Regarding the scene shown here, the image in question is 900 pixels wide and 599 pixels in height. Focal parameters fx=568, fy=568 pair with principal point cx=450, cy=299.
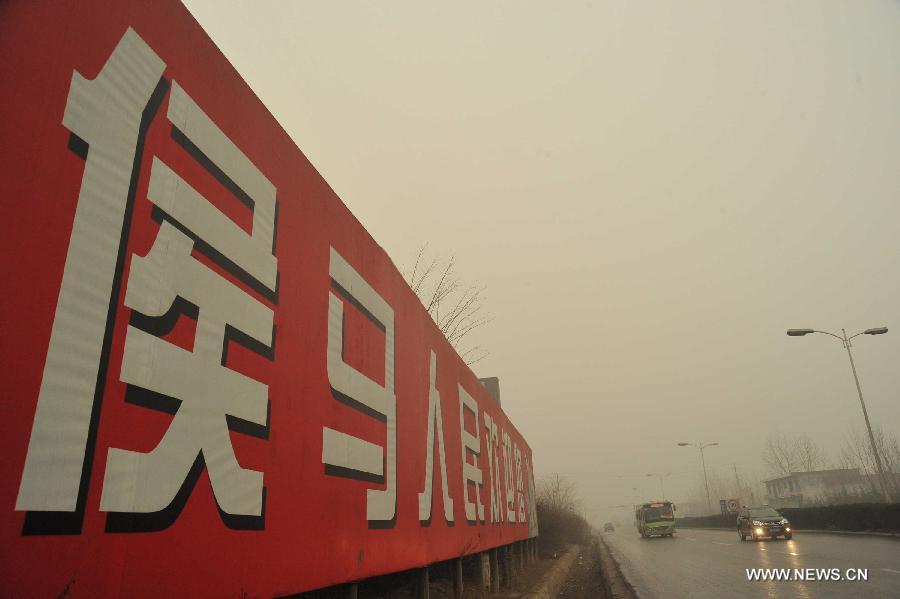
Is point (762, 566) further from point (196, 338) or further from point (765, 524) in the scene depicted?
point (196, 338)

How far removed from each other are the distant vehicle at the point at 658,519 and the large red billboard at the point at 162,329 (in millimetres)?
36022

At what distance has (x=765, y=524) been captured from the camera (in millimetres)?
20906

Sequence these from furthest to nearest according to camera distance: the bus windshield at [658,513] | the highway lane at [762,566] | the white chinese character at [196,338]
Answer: the bus windshield at [658,513] < the highway lane at [762,566] < the white chinese character at [196,338]

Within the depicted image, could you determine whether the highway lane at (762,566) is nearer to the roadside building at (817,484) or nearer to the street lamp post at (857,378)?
the street lamp post at (857,378)

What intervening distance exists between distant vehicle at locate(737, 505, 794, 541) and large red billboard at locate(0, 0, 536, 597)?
21.8 m

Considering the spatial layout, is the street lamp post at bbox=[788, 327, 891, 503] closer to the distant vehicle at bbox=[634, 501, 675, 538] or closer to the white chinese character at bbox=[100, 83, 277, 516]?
the distant vehicle at bbox=[634, 501, 675, 538]

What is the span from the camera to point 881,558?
11.8 meters

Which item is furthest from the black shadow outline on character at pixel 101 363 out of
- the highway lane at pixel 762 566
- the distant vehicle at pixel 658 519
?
the distant vehicle at pixel 658 519

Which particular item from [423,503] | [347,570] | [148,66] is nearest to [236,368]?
[148,66]

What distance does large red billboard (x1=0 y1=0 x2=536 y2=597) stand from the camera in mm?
1568

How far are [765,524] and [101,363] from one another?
959 inches

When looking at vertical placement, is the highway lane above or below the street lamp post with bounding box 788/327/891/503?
below

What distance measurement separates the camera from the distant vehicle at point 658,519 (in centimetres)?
3481

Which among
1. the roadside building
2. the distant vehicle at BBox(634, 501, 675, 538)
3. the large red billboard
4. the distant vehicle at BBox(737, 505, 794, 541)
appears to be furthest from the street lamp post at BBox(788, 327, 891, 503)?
the roadside building
